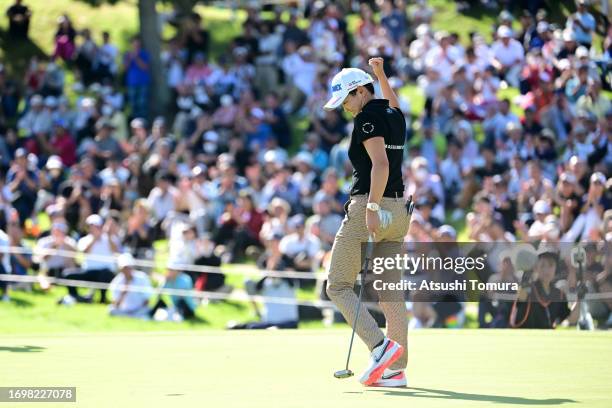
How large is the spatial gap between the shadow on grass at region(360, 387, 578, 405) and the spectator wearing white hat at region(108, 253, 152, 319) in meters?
10.0

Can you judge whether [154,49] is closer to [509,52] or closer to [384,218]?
[509,52]

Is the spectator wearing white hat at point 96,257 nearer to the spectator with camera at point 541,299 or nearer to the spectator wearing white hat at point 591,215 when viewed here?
the spectator wearing white hat at point 591,215

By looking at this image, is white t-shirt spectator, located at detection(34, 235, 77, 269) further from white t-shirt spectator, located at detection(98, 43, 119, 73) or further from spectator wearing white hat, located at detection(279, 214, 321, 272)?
white t-shirt spectator, located at detection(98, 43, 119, 73)

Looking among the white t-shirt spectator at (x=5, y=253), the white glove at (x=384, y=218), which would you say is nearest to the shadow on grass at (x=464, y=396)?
the white glove at (x=384, y=218)

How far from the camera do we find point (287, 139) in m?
24.5

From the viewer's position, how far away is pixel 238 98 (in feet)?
83.0

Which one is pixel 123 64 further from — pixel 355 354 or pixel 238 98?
pixel 355 354

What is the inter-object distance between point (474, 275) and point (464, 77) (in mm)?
10845

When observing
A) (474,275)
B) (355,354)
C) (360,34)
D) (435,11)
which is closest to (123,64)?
(360,34)

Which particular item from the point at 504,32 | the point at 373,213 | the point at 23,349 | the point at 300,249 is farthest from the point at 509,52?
the point at 373,213

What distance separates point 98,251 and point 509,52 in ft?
28.4

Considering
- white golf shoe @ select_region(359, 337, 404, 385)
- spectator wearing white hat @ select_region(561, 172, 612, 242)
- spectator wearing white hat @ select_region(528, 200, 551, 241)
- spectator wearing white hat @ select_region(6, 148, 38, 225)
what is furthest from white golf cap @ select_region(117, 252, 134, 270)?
white golf shoe @ select_region(359, 337, 404, 385)

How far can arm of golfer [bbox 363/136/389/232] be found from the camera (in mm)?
7820

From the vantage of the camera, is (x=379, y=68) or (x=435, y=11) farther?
(x=435, y=11)
